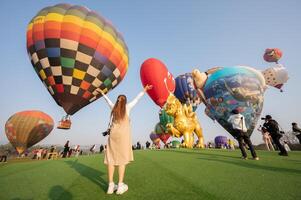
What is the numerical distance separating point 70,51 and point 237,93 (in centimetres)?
1465

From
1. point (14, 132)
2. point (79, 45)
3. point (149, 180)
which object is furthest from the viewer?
point (14, 132)

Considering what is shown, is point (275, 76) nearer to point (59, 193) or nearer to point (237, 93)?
point (237, 93)

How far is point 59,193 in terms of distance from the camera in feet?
9.59

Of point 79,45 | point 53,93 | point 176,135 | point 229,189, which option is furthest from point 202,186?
point 53,93

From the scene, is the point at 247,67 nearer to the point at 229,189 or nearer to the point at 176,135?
the point at 176,135

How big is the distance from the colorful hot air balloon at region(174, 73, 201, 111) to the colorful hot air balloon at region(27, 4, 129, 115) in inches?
500

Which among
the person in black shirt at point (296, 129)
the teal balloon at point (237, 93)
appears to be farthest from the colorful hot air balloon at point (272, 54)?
the person in black shirt at point (296, 129)

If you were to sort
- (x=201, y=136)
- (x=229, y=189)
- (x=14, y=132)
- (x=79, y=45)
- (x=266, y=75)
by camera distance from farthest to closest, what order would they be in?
(x=14, y=132) → (x=266, y=75) → (x=201, y=136) → (x=79, y=45) → (x=229, y=189)

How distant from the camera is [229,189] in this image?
2.80 m

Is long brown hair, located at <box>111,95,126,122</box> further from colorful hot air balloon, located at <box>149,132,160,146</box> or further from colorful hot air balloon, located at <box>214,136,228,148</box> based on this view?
colorful hot air balloon, located at <box>214,136,228,148</box>

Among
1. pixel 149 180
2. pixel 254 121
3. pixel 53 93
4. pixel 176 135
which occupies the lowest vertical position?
pixel 149 180

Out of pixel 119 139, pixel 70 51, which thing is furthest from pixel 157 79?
pixel 119 139

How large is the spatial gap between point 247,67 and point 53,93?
17864 millimetres

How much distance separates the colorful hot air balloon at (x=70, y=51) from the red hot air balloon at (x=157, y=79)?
4.96m
